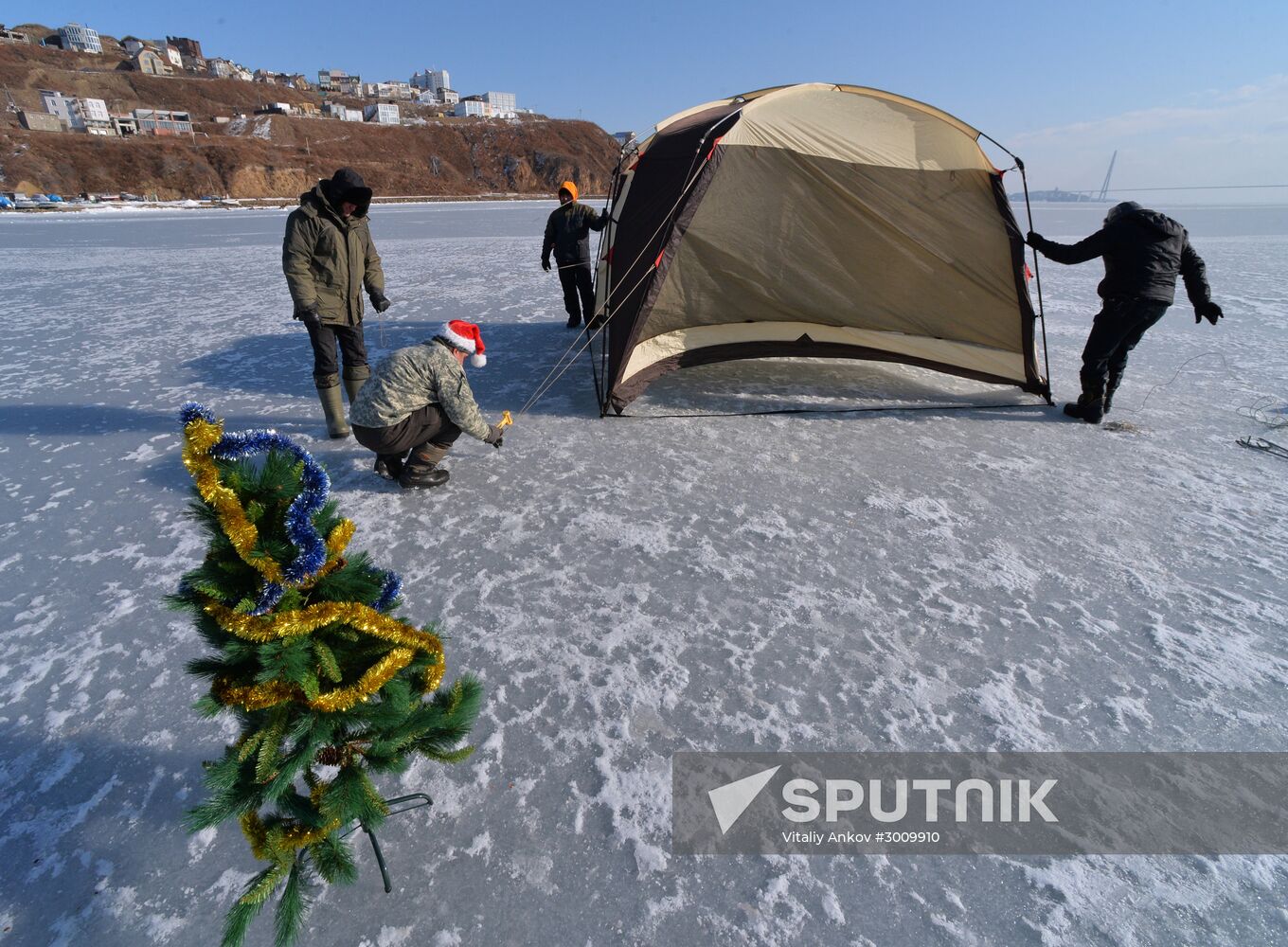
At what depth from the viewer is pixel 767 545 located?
125 inches

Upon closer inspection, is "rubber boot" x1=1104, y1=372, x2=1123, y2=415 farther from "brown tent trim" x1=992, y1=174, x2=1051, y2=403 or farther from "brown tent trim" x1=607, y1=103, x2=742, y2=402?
"brown tent trim" x1=607, y1=103, x2=742, y2=402

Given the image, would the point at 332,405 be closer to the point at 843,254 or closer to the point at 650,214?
the point at 650,214

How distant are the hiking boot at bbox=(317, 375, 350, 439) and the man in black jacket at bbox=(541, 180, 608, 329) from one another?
2881mm

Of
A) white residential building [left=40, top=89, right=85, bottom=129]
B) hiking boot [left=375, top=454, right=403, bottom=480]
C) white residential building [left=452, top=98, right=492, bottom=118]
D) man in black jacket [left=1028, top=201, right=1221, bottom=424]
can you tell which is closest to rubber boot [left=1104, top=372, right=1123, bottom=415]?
man in black jacket [left=1028, top=201, right=1221, bottom=424]

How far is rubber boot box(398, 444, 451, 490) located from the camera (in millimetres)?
3711

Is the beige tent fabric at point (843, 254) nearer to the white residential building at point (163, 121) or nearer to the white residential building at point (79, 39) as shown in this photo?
the white residential building at point (163, 121)

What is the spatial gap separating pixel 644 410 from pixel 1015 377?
3015 mm

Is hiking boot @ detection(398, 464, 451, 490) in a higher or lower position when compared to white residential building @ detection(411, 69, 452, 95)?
lower

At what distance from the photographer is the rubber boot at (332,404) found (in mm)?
4230

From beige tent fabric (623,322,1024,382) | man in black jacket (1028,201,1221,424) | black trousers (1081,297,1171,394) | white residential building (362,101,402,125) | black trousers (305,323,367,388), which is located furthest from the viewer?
white residential building (362,101,402,125)

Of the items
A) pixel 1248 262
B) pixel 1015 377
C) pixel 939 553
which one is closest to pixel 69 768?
pixel 939 553

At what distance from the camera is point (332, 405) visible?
430 centimetres

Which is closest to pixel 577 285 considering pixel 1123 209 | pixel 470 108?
pixel 1123 209

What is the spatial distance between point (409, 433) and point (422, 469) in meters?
0.26
